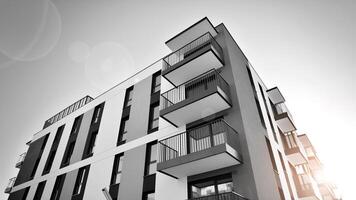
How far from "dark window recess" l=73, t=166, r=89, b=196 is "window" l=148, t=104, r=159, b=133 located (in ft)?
19.8

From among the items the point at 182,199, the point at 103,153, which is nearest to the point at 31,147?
the point at 103,153

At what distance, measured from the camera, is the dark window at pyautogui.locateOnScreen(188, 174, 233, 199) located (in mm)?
9148

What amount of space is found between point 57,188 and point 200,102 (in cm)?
1432

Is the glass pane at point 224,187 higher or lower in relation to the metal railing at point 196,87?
lower

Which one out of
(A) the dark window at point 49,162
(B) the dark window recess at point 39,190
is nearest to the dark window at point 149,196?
(B) the dark window recess at point 39,190

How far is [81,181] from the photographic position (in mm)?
15805

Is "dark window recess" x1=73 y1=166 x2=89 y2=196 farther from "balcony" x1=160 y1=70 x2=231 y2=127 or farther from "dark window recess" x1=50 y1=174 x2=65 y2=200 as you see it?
"balcony" x1=160 y1=70 x2=231 y2=127

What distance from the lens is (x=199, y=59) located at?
40.7ft

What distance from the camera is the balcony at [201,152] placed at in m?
8.80

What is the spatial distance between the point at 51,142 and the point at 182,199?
1794 centimetres

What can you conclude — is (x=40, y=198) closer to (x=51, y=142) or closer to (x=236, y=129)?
(x=51, y=142)

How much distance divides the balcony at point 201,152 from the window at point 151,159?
1.69m

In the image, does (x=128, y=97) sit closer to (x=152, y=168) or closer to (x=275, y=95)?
(x=152, y=168)

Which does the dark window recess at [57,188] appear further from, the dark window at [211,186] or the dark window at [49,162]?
the dark window at [211,186]
